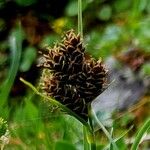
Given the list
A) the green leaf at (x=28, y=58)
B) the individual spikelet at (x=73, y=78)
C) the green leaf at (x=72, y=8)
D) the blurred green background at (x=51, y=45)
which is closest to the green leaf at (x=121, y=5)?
the blurred green background at (x=51, y=45)

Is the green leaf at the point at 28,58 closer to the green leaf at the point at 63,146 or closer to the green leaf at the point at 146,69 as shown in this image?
the green leaf at the point at 146,69

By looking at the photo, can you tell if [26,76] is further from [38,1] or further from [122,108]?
[122,108]

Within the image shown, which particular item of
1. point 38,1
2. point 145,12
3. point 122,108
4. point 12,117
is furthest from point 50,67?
point 38,1

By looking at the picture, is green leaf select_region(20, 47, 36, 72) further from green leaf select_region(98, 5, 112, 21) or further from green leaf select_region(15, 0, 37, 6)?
green leaf select_region(98, 5, 112, 21)

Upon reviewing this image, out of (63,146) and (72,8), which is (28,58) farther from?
(63,146)

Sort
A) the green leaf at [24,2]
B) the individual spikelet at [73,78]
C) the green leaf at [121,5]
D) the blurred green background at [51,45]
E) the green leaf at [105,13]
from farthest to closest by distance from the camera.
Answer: the green leaf at [24,2], the green leaf at [105,13], the green leaf at [121,5], the blurred green background at [51,45], the individual spikelet at [73,78]

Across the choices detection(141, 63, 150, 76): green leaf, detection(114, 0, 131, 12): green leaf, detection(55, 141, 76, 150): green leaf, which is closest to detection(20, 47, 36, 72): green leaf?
detection(114, 0, 131, 12): green leaf
